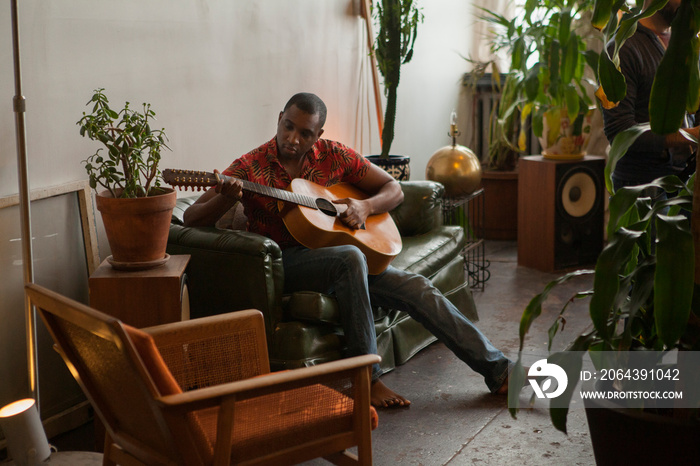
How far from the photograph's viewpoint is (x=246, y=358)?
208cm

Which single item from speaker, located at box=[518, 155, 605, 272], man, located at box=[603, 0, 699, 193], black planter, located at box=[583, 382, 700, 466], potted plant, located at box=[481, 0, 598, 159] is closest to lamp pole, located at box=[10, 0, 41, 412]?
black planter, located at box=[583, 382, 700, 466]

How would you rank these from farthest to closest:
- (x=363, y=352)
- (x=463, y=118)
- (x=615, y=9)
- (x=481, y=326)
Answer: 1. (x=463, y=118)
2. (x=481, y=326)
3. (x=363, y=352)
4. (x=615, y=9)

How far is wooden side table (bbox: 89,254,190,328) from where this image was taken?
2.33 m

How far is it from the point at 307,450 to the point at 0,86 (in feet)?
4.95

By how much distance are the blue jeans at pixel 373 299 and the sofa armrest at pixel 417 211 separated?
73cm

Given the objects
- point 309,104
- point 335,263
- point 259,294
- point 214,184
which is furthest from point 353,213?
point 214,184

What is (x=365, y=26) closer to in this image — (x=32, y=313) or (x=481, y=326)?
(x=481, y=326)

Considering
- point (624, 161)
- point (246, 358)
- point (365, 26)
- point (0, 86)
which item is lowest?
point (246, 358)

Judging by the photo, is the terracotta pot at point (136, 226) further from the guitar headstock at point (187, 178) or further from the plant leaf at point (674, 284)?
the plant leaf at point (674, 284)

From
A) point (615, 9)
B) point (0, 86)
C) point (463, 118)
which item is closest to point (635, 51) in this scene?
point (615, 9)

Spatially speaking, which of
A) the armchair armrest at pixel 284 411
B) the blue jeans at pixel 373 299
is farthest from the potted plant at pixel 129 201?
the armchair armrest at pixel 284 411

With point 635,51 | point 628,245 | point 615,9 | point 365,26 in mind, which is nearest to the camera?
point 628,245

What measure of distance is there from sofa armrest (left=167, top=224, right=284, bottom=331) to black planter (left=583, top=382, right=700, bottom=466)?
1.23 meters

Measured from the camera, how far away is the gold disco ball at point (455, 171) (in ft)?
14.0
